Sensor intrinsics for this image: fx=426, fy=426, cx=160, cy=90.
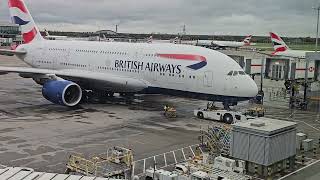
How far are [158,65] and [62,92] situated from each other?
6.36m

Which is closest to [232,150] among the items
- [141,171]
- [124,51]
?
[141,171]

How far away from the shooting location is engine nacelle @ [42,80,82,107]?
26672mm

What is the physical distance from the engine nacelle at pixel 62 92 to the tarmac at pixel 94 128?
657 mm

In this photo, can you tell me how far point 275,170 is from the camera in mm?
16016

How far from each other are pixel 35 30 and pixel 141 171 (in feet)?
85.8

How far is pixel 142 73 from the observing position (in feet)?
93.9

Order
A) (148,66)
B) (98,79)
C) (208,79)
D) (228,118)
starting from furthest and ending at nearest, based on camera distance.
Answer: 1. (98,79)
2. (148,66)
3. (208,79)
4. (228,118)

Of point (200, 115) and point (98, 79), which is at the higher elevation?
point (98, 79)

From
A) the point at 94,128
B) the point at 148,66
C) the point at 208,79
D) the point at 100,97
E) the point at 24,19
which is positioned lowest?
the point at 94,128

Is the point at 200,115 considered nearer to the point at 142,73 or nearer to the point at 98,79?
the point at 142,73

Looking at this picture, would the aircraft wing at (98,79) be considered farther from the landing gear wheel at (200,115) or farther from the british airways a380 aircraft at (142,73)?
the landing gear wheel at (200,115)

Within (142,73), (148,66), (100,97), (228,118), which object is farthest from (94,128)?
(100,97)

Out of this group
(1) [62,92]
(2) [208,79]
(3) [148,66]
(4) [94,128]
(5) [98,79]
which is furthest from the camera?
(5) [98,79]

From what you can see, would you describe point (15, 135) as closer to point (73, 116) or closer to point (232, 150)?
point (73, 116)
